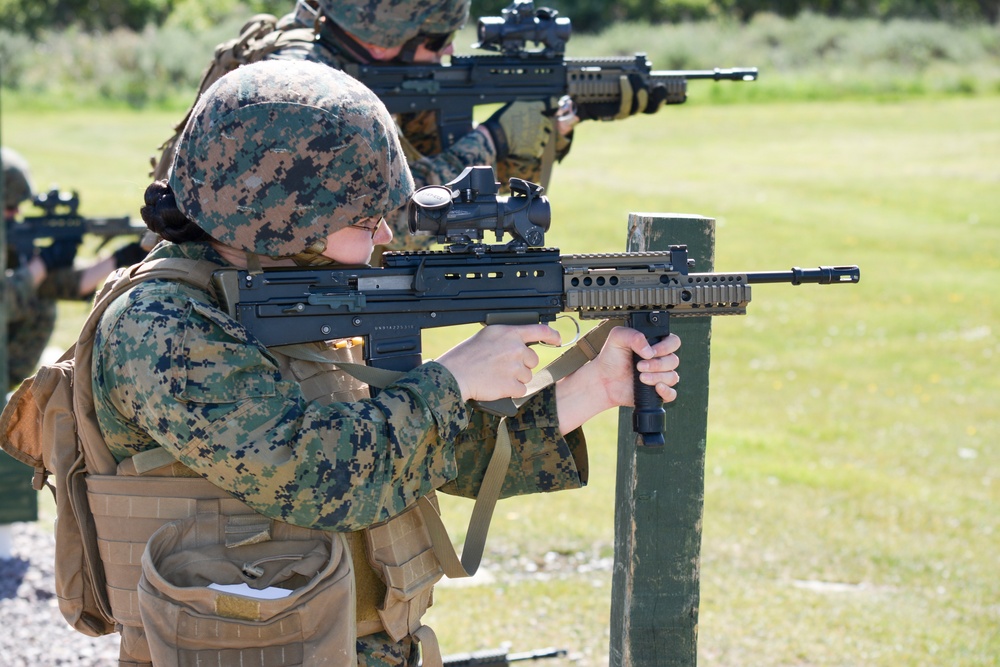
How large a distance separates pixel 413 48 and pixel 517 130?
0.59m

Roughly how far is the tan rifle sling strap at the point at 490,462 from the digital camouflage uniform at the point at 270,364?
111mm

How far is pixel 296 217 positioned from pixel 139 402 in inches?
21.2

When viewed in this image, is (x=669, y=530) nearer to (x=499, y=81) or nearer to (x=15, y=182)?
(x=499, y=81)

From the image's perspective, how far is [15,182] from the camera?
29.8 ft

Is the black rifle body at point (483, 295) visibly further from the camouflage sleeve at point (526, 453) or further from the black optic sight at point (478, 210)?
the camouflage sleeve at point (526, 453)

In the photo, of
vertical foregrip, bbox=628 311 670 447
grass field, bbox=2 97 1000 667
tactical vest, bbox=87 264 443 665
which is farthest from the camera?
grass field, bbox=2 97 1000 667

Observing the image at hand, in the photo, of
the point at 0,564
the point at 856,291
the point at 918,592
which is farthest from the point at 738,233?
the point at 0,564

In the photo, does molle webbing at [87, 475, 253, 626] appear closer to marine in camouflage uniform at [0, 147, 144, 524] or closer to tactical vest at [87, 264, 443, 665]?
tactical vest at [87, 264, 443, 665]

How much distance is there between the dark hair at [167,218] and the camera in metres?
2.85

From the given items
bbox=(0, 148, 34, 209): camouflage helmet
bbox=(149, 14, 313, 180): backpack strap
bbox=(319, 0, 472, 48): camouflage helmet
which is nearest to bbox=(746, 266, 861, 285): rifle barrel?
bbox=(319, 0, 472, 48): camouflage helmet

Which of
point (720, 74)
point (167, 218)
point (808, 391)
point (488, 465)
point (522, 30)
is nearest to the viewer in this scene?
point (167, 218)

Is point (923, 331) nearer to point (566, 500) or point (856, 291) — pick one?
point (856, 291)

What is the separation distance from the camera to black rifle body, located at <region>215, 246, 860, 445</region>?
2.90 m

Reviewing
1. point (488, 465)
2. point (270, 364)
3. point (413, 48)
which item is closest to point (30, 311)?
point (413, 48)
